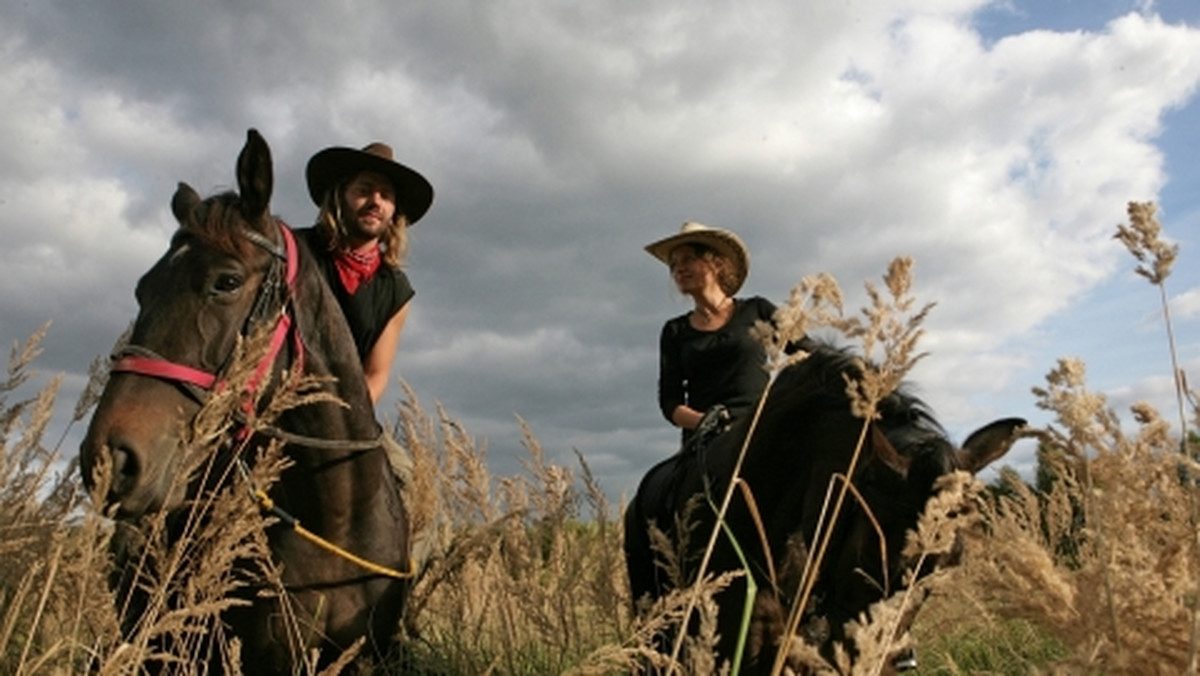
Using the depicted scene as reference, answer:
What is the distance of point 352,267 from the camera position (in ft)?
15.4

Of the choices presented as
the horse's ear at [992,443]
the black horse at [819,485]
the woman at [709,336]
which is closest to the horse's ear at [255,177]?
the black horse at [819,485]

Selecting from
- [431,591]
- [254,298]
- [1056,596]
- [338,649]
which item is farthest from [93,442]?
[1056,596]

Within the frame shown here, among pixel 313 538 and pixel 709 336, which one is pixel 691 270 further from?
pixel 313 538

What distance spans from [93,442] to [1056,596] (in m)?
2.68

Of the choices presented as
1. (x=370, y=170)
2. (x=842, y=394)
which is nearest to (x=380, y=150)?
(x=370, y=170)

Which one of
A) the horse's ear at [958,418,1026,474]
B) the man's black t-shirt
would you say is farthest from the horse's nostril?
the horse's ear at [958,418,1026,474]

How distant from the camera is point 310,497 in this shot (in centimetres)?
379

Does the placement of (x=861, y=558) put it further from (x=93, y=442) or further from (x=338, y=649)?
(x=93, y=442)

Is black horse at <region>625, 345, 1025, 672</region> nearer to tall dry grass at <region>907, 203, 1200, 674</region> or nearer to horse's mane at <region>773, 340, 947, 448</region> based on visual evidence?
horse's mane at <region>773, 340, 947, 448</region>

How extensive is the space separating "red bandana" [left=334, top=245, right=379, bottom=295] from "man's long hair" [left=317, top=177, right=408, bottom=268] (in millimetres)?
63

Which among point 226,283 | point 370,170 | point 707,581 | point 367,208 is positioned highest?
point 370,170

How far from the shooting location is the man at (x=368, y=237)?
470 cm

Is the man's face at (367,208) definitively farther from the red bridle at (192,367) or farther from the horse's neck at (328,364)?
the red bridle at (192,367)

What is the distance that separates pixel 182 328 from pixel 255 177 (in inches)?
32.0
